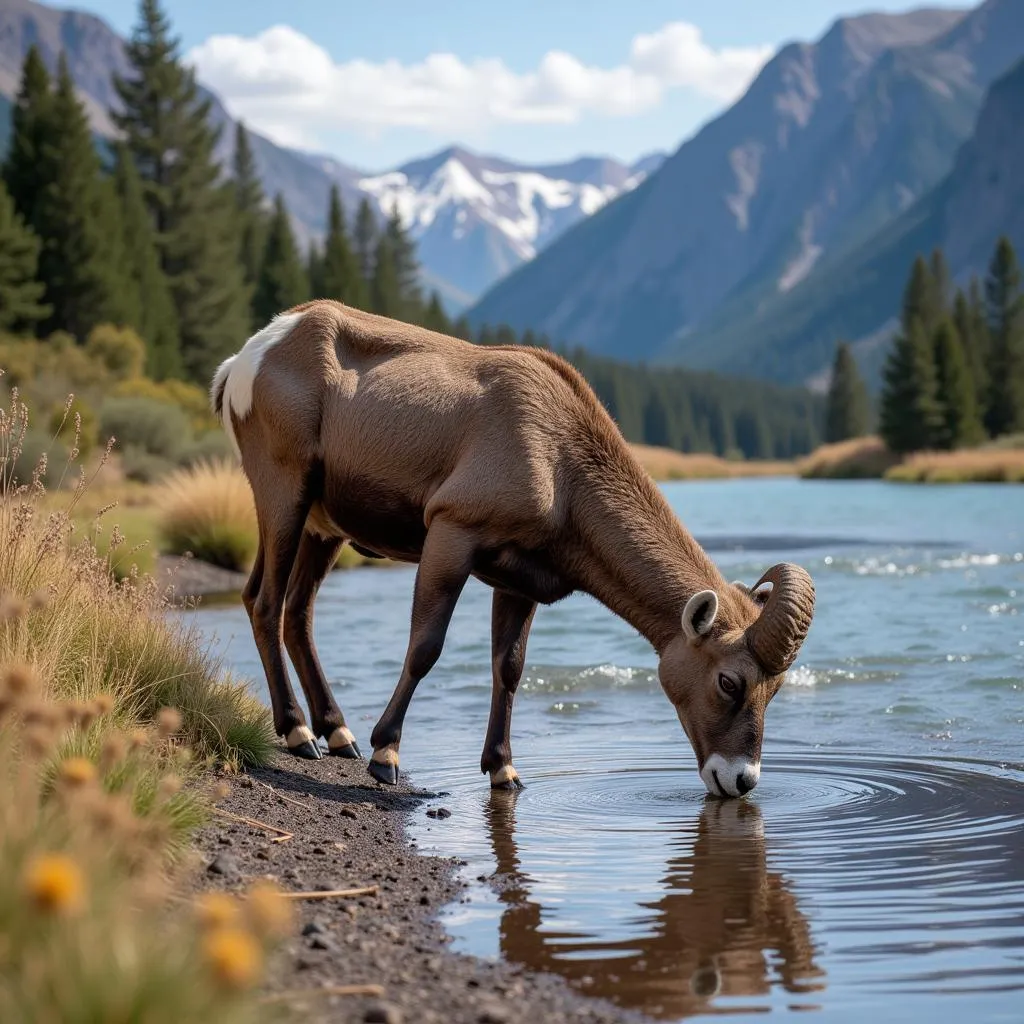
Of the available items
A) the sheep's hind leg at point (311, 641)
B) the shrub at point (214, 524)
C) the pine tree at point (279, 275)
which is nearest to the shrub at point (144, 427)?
the shrub at point (214, 524)

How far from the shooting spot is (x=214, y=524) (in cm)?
2445

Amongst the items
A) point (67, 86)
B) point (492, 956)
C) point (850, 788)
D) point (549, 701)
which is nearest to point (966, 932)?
point (492, 956)

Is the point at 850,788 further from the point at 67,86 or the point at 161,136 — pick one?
the point at 161,136

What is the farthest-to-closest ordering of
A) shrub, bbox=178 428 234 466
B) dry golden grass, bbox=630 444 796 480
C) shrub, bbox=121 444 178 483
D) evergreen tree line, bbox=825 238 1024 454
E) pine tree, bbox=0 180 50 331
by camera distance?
dry golden grass, bbox=630 444 796 480 → evergreen tree line, bbox=825 238 1024 454 → pine tree, bbox=0 180 50 331 → shrub, bbox=178 428 234 466 → shrub, bbox=121 444 178 483

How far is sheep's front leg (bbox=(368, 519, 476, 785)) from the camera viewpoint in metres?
8.49

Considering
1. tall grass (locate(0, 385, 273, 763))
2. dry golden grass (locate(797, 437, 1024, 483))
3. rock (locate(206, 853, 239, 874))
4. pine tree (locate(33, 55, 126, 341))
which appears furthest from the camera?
dry golden grass (locate(797, 437, 1024, 483))

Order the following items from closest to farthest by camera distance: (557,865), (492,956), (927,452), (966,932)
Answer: (492,956), (966,932), (557,865), (927,452)

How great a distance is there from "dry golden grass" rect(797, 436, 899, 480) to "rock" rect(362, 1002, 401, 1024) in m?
93.1

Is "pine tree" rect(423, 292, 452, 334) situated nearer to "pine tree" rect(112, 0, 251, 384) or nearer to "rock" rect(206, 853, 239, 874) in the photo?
"pine tree" rect(112, 0, 251, 384)

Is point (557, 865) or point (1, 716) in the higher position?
point (1, 716)

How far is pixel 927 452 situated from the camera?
9175cm

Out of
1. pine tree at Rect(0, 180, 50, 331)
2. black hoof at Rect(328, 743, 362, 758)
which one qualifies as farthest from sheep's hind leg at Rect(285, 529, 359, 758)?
pine tree at Rect(0, 180, 50, 331)

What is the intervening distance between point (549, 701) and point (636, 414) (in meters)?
182

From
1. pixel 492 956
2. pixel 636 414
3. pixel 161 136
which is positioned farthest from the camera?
pixel 636 414
